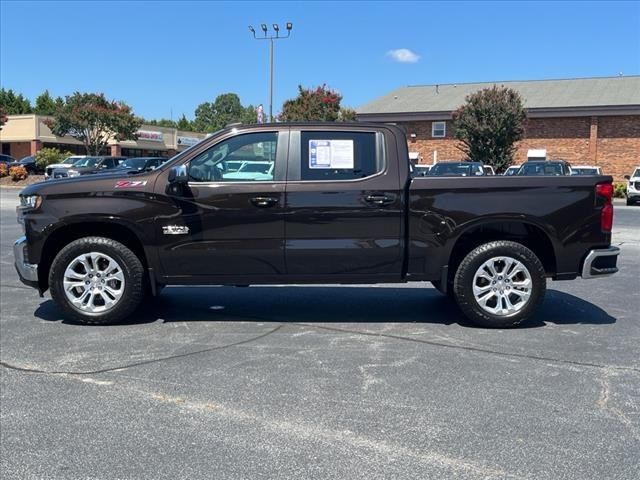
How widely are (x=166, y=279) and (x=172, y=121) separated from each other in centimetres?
12061

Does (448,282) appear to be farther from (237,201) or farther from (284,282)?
(237,201)

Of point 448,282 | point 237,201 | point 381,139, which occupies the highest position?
point 381,139

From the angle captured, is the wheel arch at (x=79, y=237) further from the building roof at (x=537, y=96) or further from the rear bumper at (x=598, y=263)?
the building roof at (x=537, y=96)

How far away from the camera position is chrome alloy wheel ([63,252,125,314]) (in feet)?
20.2

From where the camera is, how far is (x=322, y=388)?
4.53 m

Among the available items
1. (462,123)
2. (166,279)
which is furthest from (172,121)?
(166,279)

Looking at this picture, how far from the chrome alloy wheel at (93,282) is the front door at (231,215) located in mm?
527

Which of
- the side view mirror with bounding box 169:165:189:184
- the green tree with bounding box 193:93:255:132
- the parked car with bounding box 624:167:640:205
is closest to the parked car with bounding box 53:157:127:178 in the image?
the parked car with bounding box 624:167:640:205

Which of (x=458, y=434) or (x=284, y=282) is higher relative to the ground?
(x=284, y=282)

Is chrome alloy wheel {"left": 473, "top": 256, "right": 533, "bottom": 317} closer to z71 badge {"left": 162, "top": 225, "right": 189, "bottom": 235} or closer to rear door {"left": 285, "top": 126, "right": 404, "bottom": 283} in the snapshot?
rear door {"left": 285, "top": 126, "right": 404, "bottom": 283}

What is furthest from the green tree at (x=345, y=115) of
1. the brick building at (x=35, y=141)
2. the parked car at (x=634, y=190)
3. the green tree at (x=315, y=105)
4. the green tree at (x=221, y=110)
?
the green tree at (x=221, y=110)

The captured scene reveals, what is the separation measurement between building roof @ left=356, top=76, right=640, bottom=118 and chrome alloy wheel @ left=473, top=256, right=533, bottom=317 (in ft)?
115

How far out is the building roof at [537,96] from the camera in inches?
1510

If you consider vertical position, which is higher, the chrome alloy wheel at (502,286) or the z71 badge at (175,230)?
the z71 badge at (175,230)
